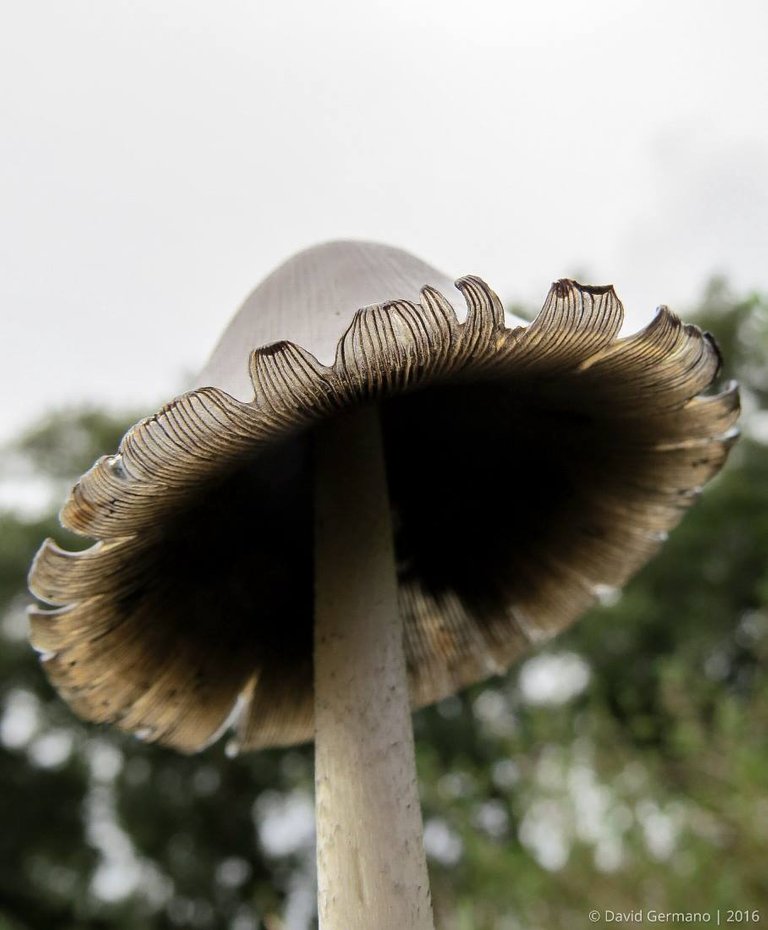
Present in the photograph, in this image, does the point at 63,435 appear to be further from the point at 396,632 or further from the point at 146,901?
the point at 396,632

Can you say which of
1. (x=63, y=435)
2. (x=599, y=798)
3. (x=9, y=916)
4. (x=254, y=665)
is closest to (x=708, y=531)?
(x=63, y=435)

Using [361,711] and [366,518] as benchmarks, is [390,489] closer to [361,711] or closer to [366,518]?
[366,518]

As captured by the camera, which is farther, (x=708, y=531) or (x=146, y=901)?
(x=708, y=531)

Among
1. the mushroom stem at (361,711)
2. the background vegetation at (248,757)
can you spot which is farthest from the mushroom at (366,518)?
the background vegetation at (248,757)

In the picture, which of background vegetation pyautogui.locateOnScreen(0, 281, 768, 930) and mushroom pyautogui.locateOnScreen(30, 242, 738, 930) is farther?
background vegetation pyautogui.locateOnScreen(0, 281, 768, 930)

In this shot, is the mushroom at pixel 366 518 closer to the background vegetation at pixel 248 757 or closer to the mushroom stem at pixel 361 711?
the mushroom stem at pixel 361 711

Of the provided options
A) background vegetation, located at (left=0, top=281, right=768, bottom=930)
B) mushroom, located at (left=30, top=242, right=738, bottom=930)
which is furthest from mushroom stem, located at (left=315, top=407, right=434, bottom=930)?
background vegetation, located at (left=0, top=281, right=768, bottom=930)

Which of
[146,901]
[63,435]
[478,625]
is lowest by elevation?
[146,901]

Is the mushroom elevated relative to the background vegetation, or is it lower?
elevated

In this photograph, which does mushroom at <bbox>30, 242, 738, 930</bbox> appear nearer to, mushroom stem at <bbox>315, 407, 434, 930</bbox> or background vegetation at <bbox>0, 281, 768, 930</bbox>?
mushroom stem at <bbox>315, 407, 434, 930</bbox>

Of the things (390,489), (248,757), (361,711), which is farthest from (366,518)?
(248,757)
